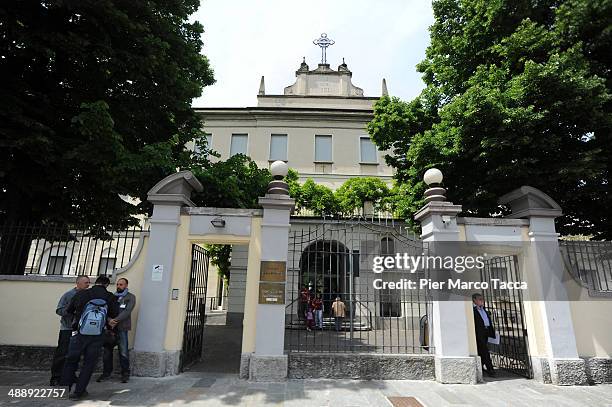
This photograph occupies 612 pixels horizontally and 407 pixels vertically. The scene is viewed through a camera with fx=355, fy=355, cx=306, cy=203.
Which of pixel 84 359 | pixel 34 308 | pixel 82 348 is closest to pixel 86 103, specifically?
pixel 34 308

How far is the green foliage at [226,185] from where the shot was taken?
994 centimetres

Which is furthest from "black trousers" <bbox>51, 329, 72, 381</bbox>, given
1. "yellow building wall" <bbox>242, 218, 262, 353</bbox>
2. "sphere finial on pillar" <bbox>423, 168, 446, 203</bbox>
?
"sphere finial on pillar" <bbox>423, 168, 446, 203</bbox>

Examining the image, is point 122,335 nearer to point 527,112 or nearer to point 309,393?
point 309,393

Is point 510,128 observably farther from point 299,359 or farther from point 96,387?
point 96,387

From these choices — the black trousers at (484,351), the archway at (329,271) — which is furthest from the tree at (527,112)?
the black trousers at (484,351)

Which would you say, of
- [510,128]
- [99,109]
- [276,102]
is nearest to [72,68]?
[99,109]

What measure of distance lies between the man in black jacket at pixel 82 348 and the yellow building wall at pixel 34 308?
1.38m

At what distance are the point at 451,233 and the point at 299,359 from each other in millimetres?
4030

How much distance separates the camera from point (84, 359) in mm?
5641

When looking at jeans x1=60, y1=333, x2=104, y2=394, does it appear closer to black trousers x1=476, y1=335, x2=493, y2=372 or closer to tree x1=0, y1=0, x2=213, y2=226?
tree x1=0, y1=0, x2=213, y2=226

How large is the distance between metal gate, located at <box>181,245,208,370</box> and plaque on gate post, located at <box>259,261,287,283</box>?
174cm

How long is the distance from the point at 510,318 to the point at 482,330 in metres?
1.09

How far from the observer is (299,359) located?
6910mm

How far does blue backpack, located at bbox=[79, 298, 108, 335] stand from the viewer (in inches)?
221
